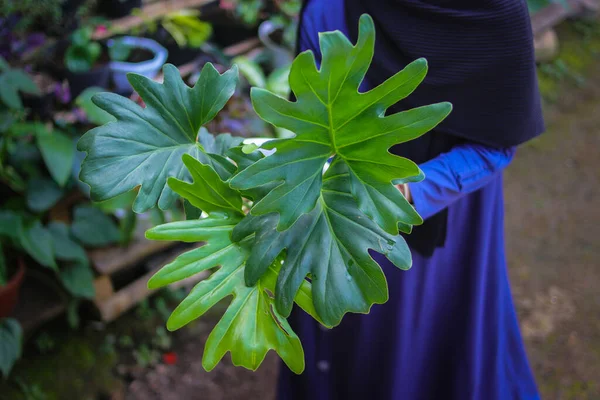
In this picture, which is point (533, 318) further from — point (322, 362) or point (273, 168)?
point (273, 168)

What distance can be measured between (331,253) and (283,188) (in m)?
0.12

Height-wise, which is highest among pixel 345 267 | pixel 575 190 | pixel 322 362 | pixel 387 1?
pixel 387 1

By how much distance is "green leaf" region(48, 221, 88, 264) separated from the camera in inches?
78.4

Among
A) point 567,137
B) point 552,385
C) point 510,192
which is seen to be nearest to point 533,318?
point 552,385

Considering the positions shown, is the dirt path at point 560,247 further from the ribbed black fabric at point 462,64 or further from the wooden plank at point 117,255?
the wooden plank at point 117,255

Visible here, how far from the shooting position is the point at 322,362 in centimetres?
159

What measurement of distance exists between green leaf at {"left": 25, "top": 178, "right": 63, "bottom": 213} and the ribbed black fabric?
1.26m

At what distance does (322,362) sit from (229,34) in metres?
2.14

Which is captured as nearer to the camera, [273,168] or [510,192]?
[273,168]

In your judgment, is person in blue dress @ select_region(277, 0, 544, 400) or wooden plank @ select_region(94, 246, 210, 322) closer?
person in blue dress @ select_region(277, 0, 544, 400)

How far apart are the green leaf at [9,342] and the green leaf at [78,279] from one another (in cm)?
20

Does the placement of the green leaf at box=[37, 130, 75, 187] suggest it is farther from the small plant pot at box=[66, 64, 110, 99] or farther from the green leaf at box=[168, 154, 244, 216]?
the green leaf at box=[168, 154, 244, 216]

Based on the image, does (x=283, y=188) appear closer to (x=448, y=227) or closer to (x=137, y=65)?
(x=448, y=227)

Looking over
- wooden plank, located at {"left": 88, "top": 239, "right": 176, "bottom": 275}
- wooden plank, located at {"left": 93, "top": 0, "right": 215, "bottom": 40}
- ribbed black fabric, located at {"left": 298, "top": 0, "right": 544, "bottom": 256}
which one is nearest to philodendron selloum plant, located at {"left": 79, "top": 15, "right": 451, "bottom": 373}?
ribbed black fabric, located at {"left": 298, "top": 0, "right": 544, "bottom": 256}
